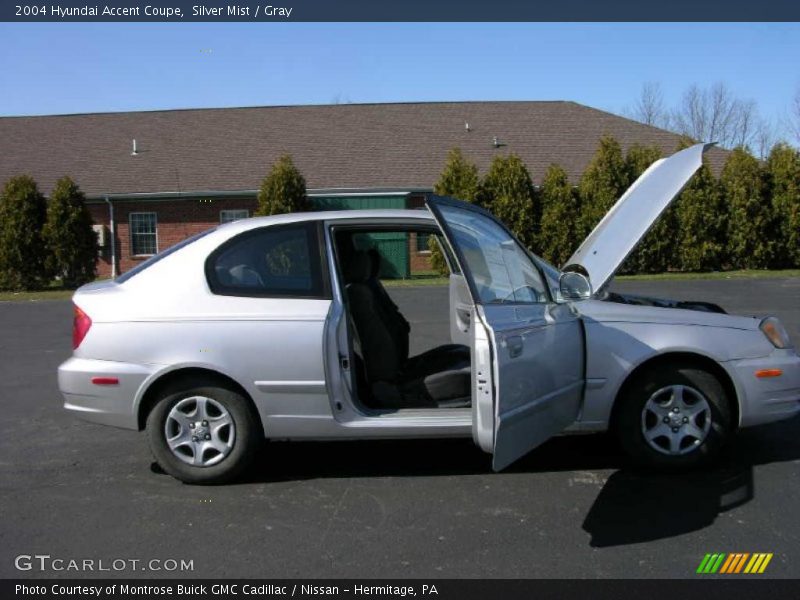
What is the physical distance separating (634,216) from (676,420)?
1392 mm

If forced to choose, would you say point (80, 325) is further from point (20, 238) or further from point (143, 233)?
point (143, 233)

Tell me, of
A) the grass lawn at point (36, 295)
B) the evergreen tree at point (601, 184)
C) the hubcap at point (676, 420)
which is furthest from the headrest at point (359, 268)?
the evergreen tree at point (601, 184)

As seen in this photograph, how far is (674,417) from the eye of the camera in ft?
16.5

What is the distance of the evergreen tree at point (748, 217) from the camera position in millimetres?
23812

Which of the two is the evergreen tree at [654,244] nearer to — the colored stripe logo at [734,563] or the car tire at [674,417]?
the car tire at [674,417]

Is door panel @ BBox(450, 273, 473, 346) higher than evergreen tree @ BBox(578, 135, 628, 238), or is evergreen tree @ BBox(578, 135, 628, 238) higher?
evergreen tree @ BBox(578, 135, 628, 238)

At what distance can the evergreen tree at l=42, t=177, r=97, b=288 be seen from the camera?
24.0 metres

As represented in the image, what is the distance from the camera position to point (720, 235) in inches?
950

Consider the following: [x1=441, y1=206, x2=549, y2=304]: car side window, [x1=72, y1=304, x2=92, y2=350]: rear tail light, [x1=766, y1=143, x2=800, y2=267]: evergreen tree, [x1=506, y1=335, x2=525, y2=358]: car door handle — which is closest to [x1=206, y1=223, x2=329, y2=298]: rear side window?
[x1=72, y1=304, x2=92, y2=350]: rear tail light

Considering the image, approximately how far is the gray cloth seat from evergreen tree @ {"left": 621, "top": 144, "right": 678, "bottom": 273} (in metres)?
19.1

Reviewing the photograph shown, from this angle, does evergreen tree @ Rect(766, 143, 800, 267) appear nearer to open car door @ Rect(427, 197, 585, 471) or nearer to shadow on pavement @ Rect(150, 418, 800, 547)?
shadow on pavement @ Rect(150, 418, 800, 547)

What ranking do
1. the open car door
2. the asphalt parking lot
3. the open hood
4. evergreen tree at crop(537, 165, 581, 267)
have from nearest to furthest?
the asphalt parking lot < the open car door < the open hood < evergreen tree at crop(537, 165, 581, 267)
